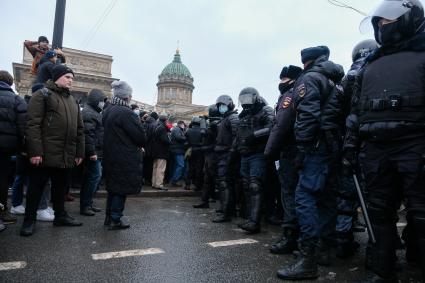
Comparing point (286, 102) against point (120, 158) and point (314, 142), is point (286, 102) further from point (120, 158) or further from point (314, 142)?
point (120, 158)

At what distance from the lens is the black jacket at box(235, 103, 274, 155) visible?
460 centimetres

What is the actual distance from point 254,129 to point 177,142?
4989 mm

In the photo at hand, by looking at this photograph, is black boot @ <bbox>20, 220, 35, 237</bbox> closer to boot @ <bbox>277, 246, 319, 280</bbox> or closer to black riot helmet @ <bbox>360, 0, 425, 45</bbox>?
boot @ <bbox>277, 246, 319, 280</bbox>

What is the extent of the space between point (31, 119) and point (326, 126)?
3251 millimetres

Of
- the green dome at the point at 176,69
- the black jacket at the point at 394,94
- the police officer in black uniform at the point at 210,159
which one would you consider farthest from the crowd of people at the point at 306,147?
the green dome at the point at 176,69

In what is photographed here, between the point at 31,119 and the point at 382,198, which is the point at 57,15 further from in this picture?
the point at 382,198

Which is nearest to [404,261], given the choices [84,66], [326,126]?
[326,126]

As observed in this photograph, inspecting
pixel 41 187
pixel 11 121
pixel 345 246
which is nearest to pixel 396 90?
pixel 345 246

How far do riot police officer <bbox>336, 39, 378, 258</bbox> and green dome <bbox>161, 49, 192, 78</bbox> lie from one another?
87.4 metres

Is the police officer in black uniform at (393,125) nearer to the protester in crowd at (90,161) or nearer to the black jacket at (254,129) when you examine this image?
the black jacket at (254,129)

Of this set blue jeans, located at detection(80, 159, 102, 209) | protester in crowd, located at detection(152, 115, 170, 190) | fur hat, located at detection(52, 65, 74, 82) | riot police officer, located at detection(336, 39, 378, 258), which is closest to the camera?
riot police officer, located at detection(336, 39, 378, 258)

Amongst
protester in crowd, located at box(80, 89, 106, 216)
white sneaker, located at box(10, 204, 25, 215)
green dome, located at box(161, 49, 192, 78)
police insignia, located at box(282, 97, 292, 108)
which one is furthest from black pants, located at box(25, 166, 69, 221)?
green dome, located at box(161, 49, 192, 78)

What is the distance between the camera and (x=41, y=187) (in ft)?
13.6

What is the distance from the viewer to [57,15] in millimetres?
6426
